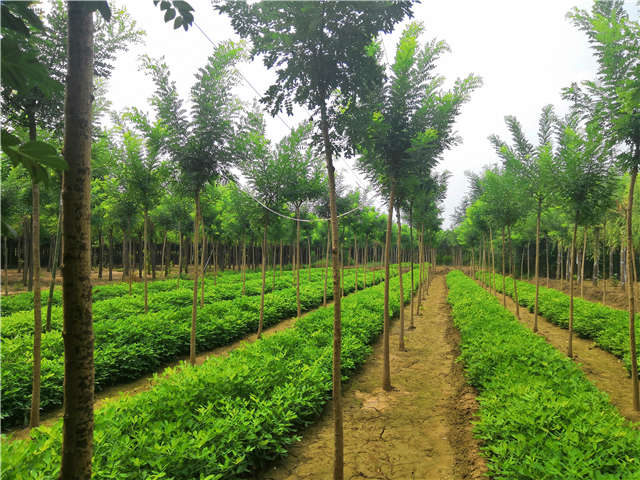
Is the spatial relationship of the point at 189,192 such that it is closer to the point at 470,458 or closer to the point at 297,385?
the point at 297,385

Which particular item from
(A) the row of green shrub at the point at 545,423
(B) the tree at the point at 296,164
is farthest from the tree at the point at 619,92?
(B) the tree at the point at 296,164

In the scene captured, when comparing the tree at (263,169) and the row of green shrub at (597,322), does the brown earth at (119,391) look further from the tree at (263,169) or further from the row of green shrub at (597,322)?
the row of green shrub at (597,322)

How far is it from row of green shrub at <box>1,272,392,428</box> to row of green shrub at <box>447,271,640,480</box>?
6229 mm

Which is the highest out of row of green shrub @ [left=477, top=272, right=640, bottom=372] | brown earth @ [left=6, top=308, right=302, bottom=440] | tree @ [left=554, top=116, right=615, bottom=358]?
tree @ [left=554, top=116, right=615, bottom=358]

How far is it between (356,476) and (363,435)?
852mm

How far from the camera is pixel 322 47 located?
337 cm

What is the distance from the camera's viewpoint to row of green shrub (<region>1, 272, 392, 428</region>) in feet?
15.5

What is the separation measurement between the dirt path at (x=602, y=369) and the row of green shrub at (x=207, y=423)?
4.88 m

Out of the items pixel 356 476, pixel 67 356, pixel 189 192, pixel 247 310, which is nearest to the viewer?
pixel 67 356

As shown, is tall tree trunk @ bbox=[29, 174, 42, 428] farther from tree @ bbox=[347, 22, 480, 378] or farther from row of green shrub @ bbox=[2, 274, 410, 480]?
tree @ bbox=[347, 22, 480, 378]

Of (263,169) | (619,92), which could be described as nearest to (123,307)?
(263,169)

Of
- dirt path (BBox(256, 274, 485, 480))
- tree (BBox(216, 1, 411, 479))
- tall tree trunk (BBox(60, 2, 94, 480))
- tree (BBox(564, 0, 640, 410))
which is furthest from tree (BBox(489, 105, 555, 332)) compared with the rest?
tall tree trunk (BBox(60, 2, 94, 480))

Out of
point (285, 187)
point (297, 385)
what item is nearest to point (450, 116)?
point (285, 187)

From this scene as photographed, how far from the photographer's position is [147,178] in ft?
30.6
